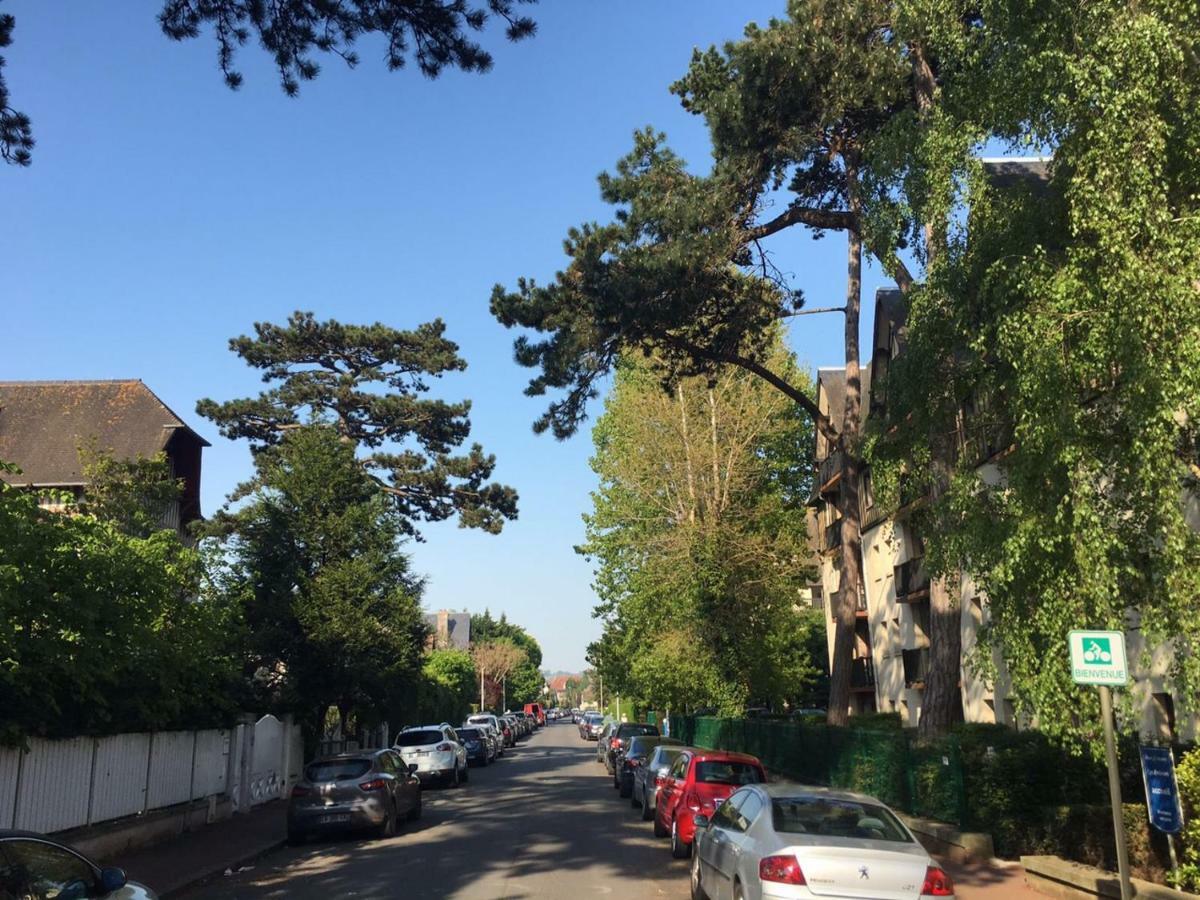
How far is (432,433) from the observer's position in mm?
Answer: 37938

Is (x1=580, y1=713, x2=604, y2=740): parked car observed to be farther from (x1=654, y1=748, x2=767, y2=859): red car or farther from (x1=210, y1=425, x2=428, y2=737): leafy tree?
(x1=654, y1=748, x2=767, y2=859): red car

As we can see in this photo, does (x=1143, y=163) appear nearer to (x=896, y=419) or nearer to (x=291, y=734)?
(x=896, y=419)

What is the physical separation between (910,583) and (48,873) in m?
26.8

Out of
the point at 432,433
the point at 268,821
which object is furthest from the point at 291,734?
the point at 432,433

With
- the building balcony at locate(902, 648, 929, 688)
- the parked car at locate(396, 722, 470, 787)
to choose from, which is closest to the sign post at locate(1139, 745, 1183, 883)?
the parked car at locate(396, 722, 470, 787)

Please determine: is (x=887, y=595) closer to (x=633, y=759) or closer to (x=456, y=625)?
(x=633, y=759)

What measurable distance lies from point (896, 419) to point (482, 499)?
2658 cm

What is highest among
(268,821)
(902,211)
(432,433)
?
(432,433)

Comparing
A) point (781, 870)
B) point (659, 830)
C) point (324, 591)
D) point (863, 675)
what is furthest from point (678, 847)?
point (863, 675)

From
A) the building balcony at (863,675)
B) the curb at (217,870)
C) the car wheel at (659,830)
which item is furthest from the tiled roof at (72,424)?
the building balcony at (863,675)

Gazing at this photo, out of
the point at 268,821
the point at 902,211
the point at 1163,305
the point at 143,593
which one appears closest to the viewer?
the point at 1163,305

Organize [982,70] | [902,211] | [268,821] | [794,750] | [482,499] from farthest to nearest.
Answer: [482,499]
[794,750]
[268,821]
[902,211]
[982,70]

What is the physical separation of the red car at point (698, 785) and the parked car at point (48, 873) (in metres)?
7.85

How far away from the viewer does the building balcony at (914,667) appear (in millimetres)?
29859
